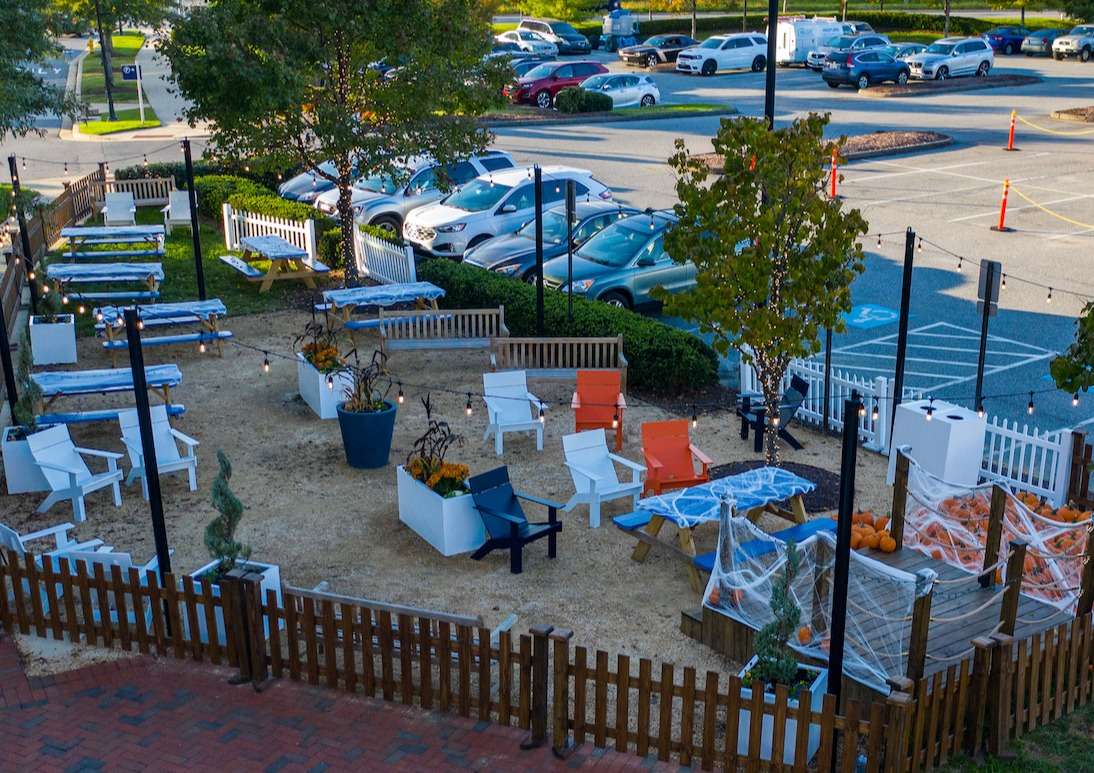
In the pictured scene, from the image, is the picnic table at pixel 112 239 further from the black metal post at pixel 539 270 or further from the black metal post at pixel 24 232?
the black metal post at pixel 539 270

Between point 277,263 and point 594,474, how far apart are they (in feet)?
33.1

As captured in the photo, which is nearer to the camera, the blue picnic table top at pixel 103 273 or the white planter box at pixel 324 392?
the white planter box at pixel 324 392

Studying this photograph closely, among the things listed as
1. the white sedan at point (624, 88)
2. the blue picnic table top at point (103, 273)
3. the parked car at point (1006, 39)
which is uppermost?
the parked car at point (1006, 39)

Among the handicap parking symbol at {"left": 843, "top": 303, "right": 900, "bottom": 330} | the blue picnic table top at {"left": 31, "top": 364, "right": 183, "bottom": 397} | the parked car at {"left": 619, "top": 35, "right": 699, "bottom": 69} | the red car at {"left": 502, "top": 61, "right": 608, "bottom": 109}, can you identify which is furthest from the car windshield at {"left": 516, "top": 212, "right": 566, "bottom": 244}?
the parked car at {"left": 619, "top": 35, "right": 699, "bottom": 69}

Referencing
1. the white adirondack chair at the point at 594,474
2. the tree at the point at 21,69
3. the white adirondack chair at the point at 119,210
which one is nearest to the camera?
→ the white adirondack chair at the point at 594,474

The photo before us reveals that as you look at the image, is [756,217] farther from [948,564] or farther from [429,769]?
[429,769]

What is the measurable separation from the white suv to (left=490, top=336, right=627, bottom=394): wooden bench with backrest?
578cm

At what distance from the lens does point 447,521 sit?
34.4ft

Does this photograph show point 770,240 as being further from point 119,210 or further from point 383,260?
point 119,210

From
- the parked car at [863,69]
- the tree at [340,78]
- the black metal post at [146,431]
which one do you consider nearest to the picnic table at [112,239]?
the tree at [340,78]

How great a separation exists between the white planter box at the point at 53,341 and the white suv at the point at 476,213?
23.2 feet

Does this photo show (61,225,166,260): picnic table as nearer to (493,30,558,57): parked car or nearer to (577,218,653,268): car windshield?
(577,218,653,268): car windshield

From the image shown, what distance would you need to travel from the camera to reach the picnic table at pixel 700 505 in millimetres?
10195

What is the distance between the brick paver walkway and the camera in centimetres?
748
